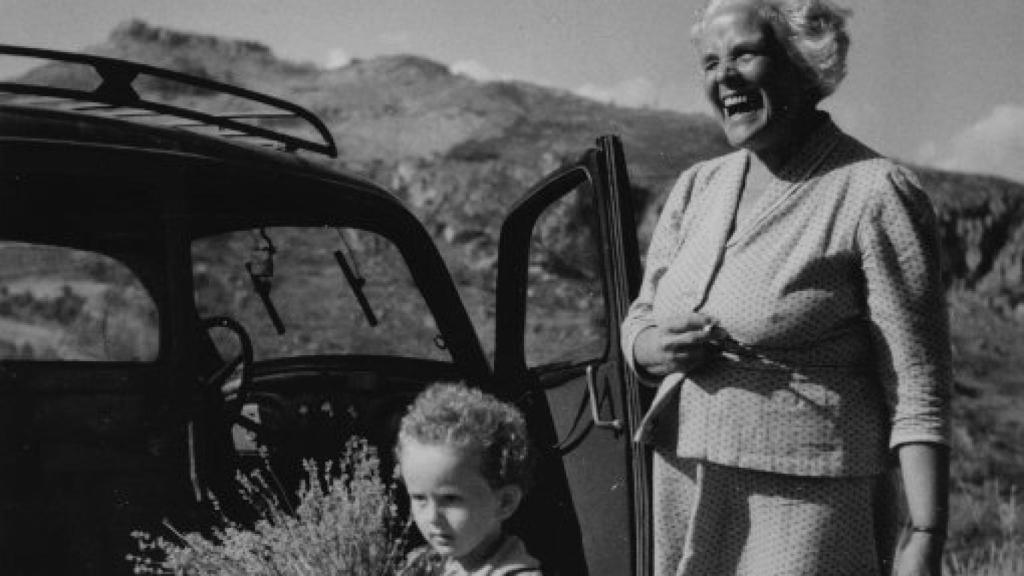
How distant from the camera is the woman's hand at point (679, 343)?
2432 mm

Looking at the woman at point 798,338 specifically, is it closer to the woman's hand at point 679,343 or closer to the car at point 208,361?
the woman's hand at point 679,343

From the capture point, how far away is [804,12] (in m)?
2.46

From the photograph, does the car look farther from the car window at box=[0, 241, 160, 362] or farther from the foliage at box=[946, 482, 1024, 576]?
the foliage at box=[946, 482, 1024, 576]

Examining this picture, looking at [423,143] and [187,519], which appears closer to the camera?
[187,519]

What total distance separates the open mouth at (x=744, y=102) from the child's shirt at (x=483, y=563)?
0.95 metres

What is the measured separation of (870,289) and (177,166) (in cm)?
156

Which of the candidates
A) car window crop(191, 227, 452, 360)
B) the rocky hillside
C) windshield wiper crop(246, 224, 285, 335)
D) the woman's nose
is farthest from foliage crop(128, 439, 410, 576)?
the rocky hillside

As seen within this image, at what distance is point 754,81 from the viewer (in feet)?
8.05

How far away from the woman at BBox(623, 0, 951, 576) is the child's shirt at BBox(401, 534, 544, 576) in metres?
0.35

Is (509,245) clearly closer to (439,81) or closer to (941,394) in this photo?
(941,394)

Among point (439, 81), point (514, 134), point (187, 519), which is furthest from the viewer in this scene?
point (439, 81)

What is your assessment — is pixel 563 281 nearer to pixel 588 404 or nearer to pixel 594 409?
pixel 588 404

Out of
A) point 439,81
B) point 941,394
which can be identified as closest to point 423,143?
point 439,81

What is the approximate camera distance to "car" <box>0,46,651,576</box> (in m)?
2.66
